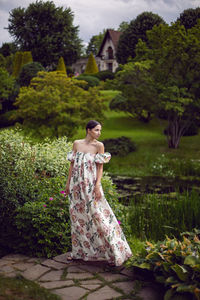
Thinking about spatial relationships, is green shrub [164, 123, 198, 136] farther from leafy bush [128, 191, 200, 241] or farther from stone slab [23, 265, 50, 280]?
stone slab [23, 265, 50, 280]

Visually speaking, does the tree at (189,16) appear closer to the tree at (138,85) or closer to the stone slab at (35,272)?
the tree at (138,85)

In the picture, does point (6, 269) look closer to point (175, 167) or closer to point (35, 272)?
point (35, 272)

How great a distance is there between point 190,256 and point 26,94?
1352 centimetres

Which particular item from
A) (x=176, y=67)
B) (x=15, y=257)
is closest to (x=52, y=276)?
(x=15, y=257)

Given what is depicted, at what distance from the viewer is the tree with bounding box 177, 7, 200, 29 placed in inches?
1054

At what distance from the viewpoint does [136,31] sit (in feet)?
112

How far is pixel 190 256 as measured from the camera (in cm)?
383

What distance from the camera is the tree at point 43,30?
146ft

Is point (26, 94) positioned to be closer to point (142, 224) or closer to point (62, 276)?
point (142, 224)

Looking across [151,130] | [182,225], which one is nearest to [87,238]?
[182,225]

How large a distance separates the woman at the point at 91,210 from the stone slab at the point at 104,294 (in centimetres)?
65

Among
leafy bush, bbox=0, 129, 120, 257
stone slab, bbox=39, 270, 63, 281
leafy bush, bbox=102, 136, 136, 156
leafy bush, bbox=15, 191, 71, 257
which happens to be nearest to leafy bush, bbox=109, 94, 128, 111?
leafy bush, bbox=102, 136, 136, 156

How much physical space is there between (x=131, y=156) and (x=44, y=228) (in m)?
12.8

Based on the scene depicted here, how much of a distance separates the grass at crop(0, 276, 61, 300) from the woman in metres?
0.94
